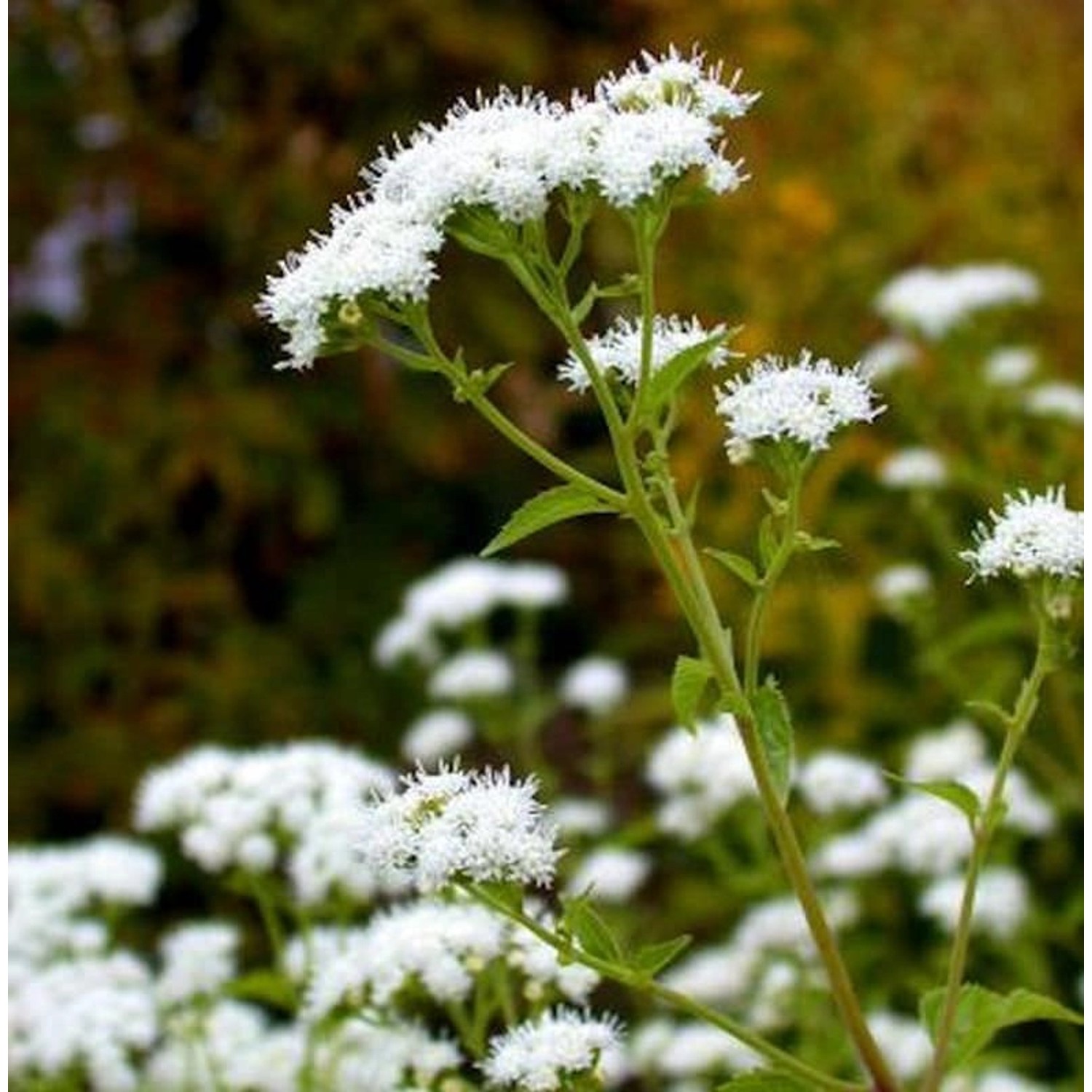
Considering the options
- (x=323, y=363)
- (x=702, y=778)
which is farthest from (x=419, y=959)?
(x=323, y=363)

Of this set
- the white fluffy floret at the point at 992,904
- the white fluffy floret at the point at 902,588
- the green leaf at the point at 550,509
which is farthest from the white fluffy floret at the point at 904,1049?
the green leaf at the point at 550,509

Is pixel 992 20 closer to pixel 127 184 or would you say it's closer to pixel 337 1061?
pixel 127 184

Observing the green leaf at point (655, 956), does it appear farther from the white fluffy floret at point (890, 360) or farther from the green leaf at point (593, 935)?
the white fluffy floret at point (890, 360)

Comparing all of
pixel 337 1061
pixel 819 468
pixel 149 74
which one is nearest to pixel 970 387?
pixel 819 468

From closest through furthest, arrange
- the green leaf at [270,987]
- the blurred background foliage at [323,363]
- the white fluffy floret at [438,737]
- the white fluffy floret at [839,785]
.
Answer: the green leaf at [270,987] → the white fluffy floret at [839,785] → the white fluffy floret at [438,737] → the blurred background foliage at [323,363]

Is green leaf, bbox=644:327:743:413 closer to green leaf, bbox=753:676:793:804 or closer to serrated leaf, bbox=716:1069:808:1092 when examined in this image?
green leaf, bbox=753:676:793:804

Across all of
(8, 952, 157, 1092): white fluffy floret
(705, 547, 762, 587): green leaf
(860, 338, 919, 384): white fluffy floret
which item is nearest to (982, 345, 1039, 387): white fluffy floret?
(860, 338, 919, 384): white fluffy floret
